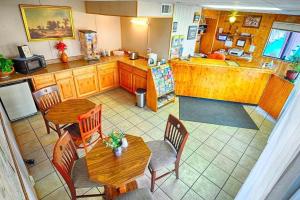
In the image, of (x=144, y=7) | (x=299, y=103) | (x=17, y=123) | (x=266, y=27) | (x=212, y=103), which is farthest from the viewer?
(x=266, y=27)

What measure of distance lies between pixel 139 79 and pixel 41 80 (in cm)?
238

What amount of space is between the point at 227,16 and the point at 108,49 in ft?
17.7

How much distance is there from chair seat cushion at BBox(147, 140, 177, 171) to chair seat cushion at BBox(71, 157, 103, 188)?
2.53ft

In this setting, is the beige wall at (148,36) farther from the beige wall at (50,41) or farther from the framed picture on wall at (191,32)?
the framed picture on wall at (191,32)

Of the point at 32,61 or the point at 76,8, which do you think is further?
the point at 76,8

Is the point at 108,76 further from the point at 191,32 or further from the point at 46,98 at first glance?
the point at 191,32

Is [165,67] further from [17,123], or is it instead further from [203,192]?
[17,123]

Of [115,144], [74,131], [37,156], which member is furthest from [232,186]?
[37,156]

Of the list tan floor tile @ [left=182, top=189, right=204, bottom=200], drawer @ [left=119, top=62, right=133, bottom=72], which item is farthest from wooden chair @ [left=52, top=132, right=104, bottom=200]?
drawer @ [left=119, top=62, right=133, bottom=72]

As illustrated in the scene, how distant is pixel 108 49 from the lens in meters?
5.60

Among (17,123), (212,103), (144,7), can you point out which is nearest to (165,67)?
(144,7)

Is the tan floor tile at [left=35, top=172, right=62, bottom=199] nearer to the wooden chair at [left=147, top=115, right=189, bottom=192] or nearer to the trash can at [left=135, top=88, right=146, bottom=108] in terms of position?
the wooden chair at [left=147, top=115, right=189, bottom=192]

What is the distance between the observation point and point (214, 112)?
4.54 metres

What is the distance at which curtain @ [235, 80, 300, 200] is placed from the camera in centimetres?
102
